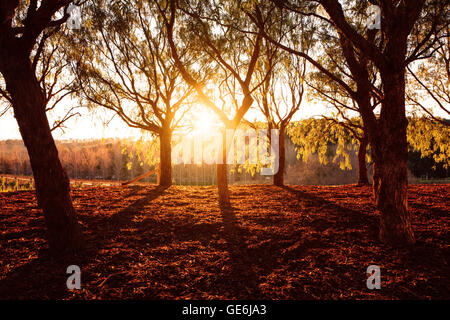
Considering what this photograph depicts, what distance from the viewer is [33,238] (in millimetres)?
4164

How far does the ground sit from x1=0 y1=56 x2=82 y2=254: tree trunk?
0.33 metres

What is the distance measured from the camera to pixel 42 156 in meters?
3.50

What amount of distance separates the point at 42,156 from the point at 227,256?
317cm

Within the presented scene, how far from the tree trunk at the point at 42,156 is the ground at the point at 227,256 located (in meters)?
0.33

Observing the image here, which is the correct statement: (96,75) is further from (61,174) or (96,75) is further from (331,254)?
(331,254)

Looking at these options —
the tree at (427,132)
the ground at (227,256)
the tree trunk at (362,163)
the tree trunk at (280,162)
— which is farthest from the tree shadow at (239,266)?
the tree at (427,132)

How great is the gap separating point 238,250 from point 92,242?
2521 mm

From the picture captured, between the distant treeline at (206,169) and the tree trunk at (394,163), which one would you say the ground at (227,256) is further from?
the distant treeline at (206,169)

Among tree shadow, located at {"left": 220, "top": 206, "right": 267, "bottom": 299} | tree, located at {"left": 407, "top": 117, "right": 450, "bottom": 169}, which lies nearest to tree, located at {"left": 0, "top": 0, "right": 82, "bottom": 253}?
tree shadow, located at {"left": 220, "top": 206, "right": 267, "bottom": 299}

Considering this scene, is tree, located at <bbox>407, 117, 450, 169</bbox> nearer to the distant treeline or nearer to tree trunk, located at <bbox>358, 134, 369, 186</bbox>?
tree trunk, located at <bbox>358, 134, 369, 186</bbox>

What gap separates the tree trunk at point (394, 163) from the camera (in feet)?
12.3

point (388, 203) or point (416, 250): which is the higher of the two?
point (388, 203)

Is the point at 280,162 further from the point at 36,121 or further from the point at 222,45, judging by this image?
the point at 36,121
